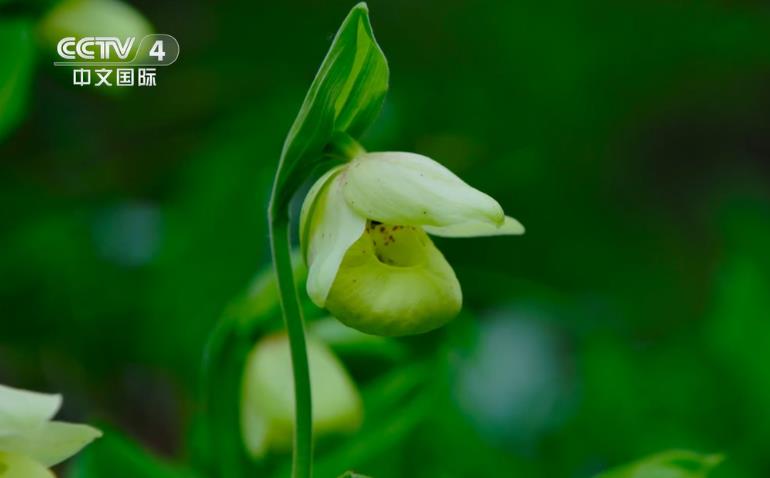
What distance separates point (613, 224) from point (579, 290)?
0.58 feet

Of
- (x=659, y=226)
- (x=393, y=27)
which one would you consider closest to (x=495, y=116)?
(x=393, y=27)

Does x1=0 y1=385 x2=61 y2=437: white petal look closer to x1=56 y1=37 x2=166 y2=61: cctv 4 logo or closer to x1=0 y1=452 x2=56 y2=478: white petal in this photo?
x1=0 y1=452 x2=56 y2=478: white petal

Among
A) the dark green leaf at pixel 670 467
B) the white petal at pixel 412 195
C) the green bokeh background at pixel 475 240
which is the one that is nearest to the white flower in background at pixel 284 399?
the green bokeh background at pixel 475 240

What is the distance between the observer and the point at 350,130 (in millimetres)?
551

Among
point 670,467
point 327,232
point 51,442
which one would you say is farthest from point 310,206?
point 670,467

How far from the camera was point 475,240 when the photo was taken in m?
1.52

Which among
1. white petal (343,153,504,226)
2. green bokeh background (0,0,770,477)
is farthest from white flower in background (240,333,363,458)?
white petal (343,153,504,226)

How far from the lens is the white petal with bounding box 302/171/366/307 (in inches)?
19.6

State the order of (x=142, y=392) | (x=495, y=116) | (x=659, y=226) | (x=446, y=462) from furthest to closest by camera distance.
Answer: (x=659, y=226), (x=495, y=116), (x=142, y=392), (x=446, y=462)

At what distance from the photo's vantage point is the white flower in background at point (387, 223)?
500 mm

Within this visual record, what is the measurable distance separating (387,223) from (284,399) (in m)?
0.35

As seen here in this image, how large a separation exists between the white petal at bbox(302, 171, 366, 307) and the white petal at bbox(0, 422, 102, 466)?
111mm

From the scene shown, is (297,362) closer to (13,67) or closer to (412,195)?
(412,195)

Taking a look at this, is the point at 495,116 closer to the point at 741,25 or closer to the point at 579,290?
the point at 579,290
